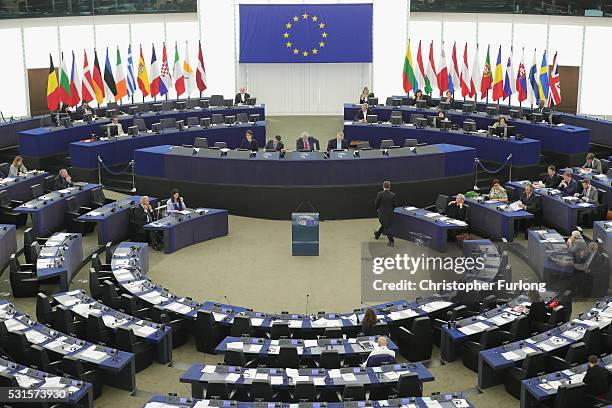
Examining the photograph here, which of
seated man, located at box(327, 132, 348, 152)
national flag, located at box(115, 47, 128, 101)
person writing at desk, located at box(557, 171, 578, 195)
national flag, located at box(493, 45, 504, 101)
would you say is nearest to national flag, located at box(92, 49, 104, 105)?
national flag, located at box(115, 47, 128, 101)

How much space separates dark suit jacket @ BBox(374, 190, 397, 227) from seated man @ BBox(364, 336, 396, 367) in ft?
27.9

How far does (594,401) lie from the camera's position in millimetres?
13031

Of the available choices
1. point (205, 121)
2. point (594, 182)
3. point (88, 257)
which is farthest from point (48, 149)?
point (594, 182)

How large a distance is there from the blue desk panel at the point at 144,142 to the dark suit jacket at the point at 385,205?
1028 cm

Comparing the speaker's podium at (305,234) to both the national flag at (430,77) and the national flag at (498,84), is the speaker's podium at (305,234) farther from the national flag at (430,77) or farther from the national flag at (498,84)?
the national flag at (430,77)

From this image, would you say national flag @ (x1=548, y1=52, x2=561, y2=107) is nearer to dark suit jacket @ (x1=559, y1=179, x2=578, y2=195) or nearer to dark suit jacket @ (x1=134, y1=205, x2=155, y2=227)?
dark suit jacket @ (x1=559, y1=179, x2=578, y2=195)

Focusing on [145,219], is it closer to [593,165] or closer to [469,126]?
[469,126]

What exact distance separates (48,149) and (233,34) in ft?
41.7

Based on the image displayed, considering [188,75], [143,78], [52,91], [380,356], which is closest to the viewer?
[380,356]

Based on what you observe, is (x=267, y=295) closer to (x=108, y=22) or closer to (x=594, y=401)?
(x=594, y=401)

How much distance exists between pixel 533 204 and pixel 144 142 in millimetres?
14019

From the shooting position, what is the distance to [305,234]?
22.0m

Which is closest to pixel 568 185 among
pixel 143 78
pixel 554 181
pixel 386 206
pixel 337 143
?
pixel 554 181

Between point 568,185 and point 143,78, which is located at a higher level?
point 143,78
